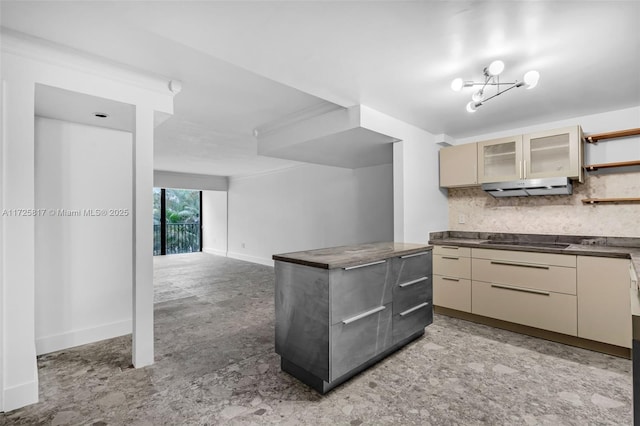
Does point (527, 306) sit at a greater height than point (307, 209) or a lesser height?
lesser

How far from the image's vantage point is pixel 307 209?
668 centimetres

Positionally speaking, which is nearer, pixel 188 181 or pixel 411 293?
pixel 411 293

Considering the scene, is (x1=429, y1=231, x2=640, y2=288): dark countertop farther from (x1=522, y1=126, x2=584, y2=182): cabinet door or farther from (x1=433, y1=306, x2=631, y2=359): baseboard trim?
(x1=433, y1=306, x2=631, y2=359): baseboard trim

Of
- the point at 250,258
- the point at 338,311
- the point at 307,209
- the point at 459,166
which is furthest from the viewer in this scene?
the point at 250,258

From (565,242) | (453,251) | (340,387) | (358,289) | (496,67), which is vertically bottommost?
(340,387)

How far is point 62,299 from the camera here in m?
2.84

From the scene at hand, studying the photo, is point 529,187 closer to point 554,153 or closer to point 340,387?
point 554,153

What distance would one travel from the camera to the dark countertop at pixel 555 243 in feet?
8.86

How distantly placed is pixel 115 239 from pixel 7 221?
1265 mm

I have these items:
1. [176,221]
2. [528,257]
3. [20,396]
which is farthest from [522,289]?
[176,221]

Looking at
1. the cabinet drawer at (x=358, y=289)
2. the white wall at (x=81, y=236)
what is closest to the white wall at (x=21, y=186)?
the white wall at (x=81, y=236)

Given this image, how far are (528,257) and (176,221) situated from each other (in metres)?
9.94

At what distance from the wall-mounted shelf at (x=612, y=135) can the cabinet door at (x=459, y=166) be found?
3.48 feet

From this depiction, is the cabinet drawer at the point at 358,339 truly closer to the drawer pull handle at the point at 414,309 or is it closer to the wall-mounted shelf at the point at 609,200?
the drawer pull handle at the point at 414,309
